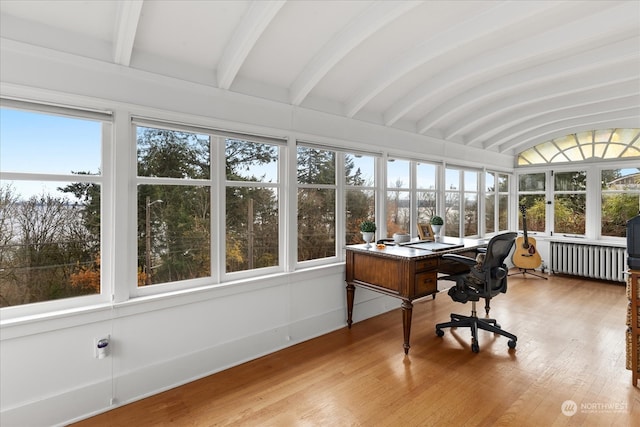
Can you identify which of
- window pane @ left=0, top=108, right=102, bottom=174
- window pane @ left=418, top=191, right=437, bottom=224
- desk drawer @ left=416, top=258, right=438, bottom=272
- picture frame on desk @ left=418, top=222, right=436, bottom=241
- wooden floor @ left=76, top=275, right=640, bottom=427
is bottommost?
wooden floor @ left=76, top=275, right=640, bottom=427

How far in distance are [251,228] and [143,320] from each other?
1.14 metres

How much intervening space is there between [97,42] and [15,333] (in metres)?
1.92

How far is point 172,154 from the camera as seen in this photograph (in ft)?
8.70

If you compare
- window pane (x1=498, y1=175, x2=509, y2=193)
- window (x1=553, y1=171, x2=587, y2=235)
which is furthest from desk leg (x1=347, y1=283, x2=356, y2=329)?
window (x1=553, y1=171, x2=587, y2=235)

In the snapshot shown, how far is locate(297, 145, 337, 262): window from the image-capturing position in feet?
11.4

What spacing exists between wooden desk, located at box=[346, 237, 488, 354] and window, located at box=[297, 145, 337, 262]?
32 cm

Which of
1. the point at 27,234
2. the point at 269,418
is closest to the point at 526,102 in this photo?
the point at 269,418

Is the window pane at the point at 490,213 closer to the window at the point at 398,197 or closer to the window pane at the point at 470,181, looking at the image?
the window pane at the point at 470,181

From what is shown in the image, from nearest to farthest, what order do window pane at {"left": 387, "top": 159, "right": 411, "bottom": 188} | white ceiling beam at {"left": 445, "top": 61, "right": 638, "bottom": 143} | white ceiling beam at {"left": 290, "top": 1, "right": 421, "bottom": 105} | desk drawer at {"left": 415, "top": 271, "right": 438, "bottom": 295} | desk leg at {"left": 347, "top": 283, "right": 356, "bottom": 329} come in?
white ceiling beam at {"left": 290, "top": 1, "right": 421, "bottom": 105}, desk drawer at {"left": 415, "top": 271, "right": 438, "bottom": 295}, white ceiling beam at {"left": 445, "top": 61, "right": 638, "bottom": 143}, desk leg at {"left": 347, "top": 283, "right": 356, "bottom": 329}, window pane at {"left": 387, "top": 159, "right": 411, "bottom": 188}

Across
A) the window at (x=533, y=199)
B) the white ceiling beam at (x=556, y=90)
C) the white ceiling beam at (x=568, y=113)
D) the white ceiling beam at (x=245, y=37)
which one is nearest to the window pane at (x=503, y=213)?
the window at (x=533, y=199)

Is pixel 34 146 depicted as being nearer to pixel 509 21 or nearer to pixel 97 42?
pixel 97 42

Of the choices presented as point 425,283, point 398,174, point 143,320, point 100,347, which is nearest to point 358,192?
point 398,174

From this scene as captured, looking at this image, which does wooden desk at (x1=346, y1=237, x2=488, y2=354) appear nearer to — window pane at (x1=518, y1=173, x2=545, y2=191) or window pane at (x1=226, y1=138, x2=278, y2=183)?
window pane at (x1=226, y1=138, x2=278, y2=183)

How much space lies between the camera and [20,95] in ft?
6.58
